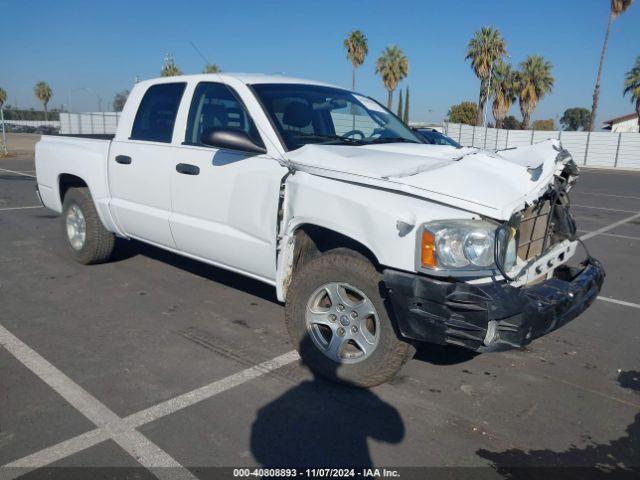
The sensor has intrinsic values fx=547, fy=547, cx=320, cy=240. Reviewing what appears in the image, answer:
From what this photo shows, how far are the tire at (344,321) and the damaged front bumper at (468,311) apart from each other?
7.5 inches

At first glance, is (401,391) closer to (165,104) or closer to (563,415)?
(563,415)

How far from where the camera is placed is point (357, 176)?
327 cm

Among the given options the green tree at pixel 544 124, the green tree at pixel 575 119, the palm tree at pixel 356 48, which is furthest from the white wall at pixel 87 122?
the green tree at pixel 575 119

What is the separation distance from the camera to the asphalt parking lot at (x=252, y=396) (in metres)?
2.80

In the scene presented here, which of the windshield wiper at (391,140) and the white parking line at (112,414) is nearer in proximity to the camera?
the white parking line at (112,414)

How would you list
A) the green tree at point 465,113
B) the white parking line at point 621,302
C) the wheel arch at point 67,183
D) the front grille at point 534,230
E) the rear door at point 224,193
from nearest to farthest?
1. the front grille at point 534,230
2. the rear door at point 224,193
3. the white parking line at point 621,302
4. the wheel arch at point 67,183
5. the green tree at point 465,113

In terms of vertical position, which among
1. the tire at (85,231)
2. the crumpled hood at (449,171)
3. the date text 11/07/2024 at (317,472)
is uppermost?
the crumpled hood at (449,171)

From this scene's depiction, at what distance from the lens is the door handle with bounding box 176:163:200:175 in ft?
14.3

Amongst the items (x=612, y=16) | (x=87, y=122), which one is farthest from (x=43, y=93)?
(x=612, y=16)

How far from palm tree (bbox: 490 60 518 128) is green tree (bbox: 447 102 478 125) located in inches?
462

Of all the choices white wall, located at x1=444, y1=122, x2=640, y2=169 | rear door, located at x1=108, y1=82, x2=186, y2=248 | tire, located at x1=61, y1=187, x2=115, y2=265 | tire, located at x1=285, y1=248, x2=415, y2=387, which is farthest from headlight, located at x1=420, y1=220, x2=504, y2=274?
white wall, located at x1=444, y1=122, x2=640, y2=169

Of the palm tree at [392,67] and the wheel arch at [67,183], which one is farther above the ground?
the palm tree at [392,67]

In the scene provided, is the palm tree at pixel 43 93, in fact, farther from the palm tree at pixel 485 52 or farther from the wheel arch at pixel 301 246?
the wheel arch at pixel 301 246

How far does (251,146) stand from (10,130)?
256 feet
